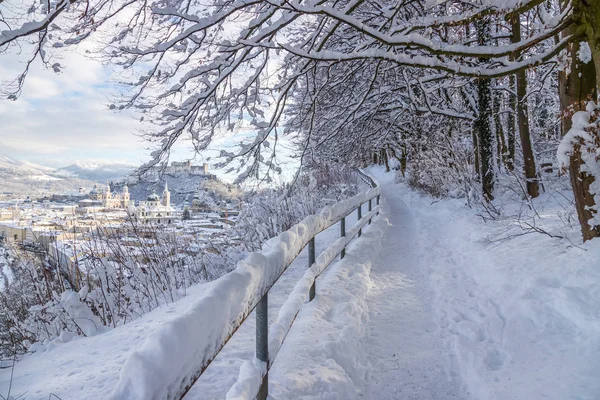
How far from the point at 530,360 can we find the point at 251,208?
29.0 ft

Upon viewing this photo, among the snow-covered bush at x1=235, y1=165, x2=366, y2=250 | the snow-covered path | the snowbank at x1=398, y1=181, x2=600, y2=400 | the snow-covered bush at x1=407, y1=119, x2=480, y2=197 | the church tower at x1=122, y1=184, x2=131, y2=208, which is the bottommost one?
the snow-covered path

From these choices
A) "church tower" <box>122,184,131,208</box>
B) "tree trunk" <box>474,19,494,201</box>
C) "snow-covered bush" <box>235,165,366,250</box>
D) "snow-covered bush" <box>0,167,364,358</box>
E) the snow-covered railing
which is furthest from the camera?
"tree trunk" <box>474,19,494,201</box>

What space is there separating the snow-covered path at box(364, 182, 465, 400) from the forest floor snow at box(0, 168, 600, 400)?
0.04 feet

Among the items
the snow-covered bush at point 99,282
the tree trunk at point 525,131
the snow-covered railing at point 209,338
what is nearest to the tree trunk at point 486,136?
the tree trunk at point 525,131

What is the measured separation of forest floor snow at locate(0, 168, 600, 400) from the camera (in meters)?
2.53

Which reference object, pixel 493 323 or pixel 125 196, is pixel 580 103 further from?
pixel 125 196

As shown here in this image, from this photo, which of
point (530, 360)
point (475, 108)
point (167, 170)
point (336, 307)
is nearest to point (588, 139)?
point (530, 360)

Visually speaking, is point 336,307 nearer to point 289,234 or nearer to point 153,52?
point 289,234

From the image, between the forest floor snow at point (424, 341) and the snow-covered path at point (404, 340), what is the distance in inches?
0.5

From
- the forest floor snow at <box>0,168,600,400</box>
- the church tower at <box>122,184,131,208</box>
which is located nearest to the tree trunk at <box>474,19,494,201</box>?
the forest floor snow at <box>0,168,600,400</box>

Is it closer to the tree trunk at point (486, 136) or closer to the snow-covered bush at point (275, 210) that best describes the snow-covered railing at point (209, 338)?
the snow-covered bush at point (275, 210)

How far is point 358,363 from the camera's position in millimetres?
3135

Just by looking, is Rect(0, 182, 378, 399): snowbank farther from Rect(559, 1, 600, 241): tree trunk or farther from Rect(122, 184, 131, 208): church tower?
Rect(559, 1, 600, 241): tree trunk

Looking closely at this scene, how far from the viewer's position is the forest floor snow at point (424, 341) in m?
2.53
